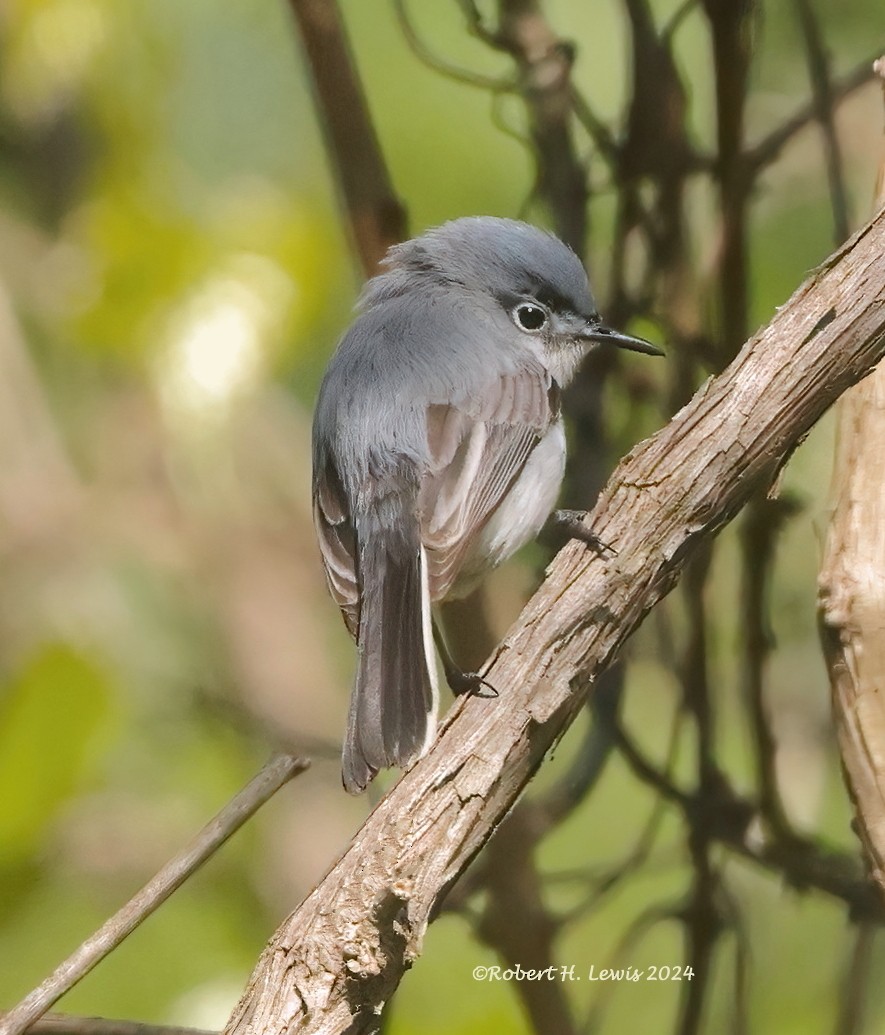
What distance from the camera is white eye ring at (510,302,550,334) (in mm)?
1891

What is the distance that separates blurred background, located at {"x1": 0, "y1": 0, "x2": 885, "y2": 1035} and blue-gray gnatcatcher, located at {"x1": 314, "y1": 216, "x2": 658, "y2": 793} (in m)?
A: 0.13

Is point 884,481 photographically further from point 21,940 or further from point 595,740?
point 21,940

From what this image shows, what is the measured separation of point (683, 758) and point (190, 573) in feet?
2.77

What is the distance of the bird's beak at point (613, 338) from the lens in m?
1.72

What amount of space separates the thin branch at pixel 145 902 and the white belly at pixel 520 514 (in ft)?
1.54

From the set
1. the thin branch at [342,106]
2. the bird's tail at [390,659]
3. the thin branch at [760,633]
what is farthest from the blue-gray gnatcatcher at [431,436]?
the thin branch at [760,633]

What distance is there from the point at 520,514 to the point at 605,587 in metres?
0.45

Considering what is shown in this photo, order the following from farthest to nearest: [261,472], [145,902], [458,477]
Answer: [261,472] → [458,477] → [145,902]

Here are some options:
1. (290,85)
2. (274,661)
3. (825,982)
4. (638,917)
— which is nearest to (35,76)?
(290,85)

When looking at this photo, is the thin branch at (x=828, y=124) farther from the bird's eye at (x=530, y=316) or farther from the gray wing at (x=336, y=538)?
the gray wing at (x=336, y=538)

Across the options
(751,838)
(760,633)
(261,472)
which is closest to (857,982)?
(751,838)

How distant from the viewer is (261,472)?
2.07 meters

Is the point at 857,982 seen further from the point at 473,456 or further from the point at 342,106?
the point at 342,106

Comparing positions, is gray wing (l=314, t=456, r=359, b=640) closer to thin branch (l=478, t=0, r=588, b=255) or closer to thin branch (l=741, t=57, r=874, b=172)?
thin branch (l=478, t=0, r=588, b=255)
